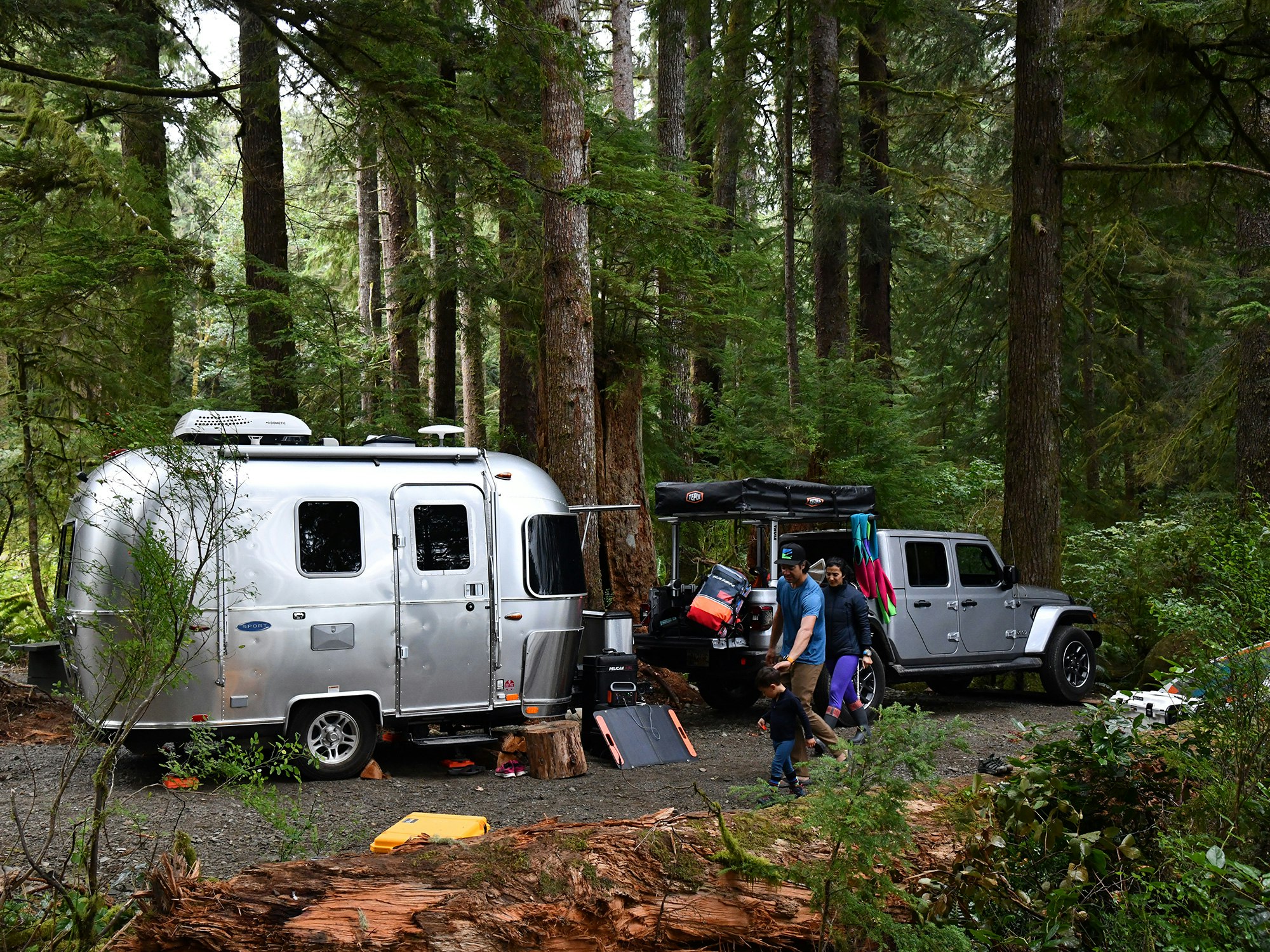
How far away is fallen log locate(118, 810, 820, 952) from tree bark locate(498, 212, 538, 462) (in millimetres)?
9895

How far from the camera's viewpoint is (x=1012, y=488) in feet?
44.8

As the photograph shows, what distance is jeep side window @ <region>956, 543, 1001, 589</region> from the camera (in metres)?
12.3

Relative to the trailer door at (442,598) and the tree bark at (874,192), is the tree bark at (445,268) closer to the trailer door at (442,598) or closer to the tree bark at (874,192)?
the trailer door at (442,598)

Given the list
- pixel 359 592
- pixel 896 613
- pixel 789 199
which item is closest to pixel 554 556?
pixel 359 592

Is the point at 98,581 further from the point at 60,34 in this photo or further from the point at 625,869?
the point at 60,34

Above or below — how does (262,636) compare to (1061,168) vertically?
below

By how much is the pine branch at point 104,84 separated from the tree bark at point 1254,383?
12.5 m

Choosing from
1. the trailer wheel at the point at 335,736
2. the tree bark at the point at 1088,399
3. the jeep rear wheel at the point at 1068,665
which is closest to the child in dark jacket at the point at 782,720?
the trailer wheel at the point at 335,736

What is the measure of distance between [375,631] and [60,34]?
750cm

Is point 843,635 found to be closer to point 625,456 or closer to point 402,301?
point 625,456

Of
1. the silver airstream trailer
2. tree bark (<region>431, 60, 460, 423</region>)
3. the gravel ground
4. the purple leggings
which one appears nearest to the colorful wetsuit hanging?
the gravel ground

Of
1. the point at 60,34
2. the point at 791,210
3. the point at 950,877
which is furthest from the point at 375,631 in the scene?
the point at 791,210

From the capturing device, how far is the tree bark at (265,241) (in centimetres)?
1363

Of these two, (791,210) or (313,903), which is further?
(791,210)
